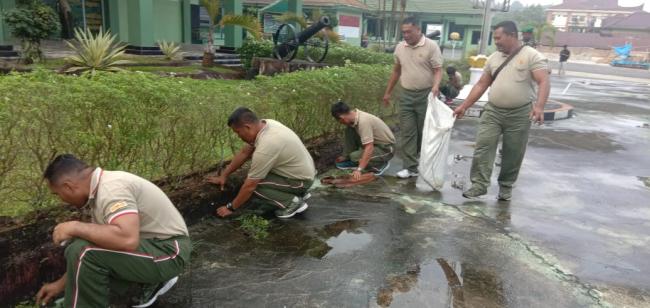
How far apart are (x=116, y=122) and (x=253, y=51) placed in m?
11.9

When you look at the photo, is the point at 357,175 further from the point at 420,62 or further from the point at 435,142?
the point at 420,62

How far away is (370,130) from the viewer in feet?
16.7

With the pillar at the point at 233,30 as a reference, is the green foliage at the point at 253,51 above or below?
below

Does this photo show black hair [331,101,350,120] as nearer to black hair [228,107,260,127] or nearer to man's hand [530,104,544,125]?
black hair [228,107,260,127]

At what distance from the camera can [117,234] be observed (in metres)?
2.29

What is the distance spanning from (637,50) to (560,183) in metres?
55.4

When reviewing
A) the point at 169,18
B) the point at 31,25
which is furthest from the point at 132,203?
the point at 169,18

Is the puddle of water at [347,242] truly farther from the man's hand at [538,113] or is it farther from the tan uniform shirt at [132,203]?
the man's hand at [538,113]

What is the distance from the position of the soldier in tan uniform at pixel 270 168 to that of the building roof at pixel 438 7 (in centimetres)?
3382

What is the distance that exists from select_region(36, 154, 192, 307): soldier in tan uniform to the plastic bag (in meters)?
3.00

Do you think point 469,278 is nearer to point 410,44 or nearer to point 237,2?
point 410,44

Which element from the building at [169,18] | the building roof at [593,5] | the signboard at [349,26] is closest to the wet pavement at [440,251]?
the building at [169,18]

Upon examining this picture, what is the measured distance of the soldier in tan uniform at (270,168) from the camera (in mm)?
3729

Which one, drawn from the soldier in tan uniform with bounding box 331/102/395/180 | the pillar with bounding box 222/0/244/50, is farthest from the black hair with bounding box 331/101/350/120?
the pillar with bounding box 222/0/244/50
